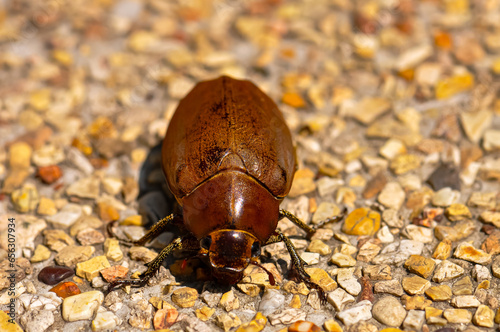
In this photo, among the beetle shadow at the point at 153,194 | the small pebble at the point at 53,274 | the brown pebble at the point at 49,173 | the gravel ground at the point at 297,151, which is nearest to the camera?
the gravel ground at the point at 297,151

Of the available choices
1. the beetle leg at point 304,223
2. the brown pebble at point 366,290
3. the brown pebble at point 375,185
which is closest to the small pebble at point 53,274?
the beetle leg at point 304,223

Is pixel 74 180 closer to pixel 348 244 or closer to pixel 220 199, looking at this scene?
pixel 220 199

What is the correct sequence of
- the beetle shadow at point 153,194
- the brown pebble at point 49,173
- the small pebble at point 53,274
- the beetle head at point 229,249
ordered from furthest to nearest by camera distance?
Answer: 1. the brown pebble at point 49,173
2. the beetle shadow at point 153,194
3. the small pebble at point 53,274
4. the beetle head at point 229,249

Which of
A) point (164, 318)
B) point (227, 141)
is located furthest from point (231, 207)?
point (164, 318)

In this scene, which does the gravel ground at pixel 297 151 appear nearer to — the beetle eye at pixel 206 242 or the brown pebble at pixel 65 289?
the brown pebble at pixel 65 289

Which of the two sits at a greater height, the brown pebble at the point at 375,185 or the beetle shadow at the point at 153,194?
the brown pebble at the point at 375,185

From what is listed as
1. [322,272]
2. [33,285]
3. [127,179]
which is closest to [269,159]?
[322,272]

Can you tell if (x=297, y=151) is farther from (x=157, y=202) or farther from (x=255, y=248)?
(x=255, y=248)
